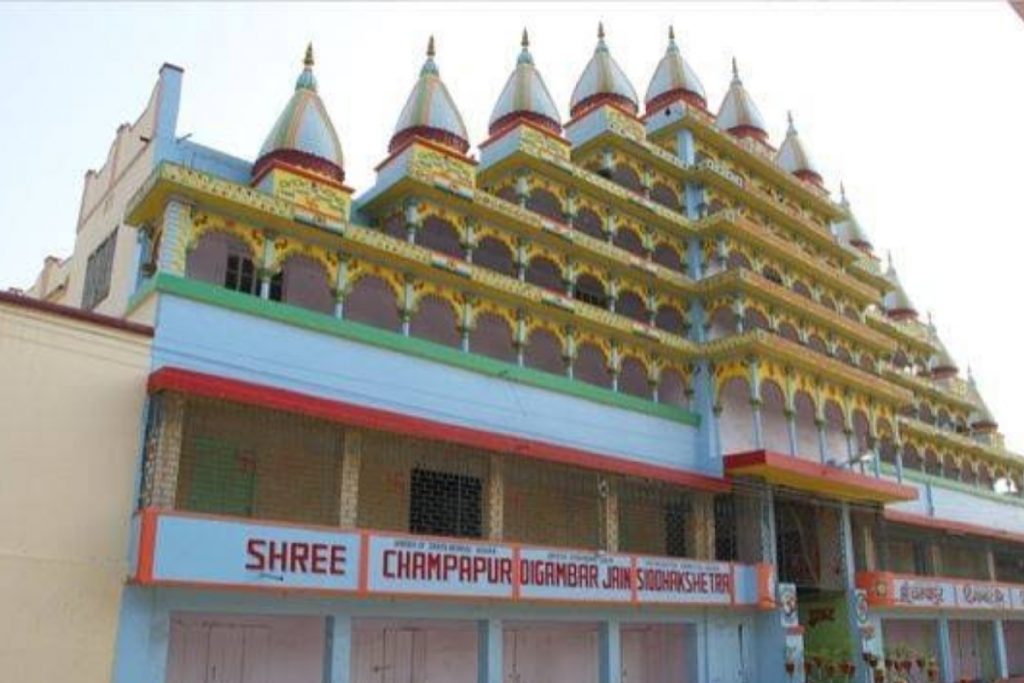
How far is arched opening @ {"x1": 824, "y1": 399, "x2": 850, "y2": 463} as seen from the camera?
27.5 m

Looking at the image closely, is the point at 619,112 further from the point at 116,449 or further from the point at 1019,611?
the point at 1019,611

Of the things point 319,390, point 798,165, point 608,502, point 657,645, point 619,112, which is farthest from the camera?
point 798,165

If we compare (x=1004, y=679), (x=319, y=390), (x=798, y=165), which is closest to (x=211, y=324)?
(x=319, y=390)

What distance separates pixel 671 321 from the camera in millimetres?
26219

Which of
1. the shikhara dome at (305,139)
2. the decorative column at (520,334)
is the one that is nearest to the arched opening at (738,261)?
the decorative column at (520,334)

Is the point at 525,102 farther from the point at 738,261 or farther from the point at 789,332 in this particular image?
the point at 789,332

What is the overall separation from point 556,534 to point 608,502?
144 centimetres

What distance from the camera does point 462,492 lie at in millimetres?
19672

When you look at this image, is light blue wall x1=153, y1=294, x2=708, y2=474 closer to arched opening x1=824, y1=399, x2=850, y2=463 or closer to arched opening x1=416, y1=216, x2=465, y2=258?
arched opening x1=416, y1=216, x2=465, y2=258

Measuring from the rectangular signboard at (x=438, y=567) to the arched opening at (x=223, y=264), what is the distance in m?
5.59

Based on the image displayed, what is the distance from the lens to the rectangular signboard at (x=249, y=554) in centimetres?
1382

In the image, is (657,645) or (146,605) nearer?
(146,605)

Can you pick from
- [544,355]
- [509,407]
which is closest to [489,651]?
[509,407]

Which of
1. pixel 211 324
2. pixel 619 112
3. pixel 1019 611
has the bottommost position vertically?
pixel 1019 611
